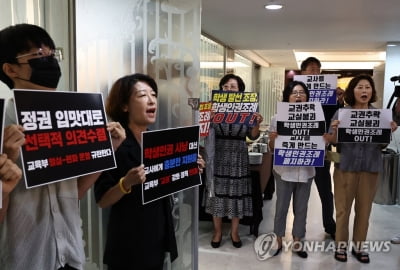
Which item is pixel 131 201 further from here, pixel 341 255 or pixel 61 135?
pixel 341 255

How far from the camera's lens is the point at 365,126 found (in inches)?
106

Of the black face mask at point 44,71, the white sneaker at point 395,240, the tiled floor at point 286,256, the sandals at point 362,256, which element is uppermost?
the black face mask at point 44,71

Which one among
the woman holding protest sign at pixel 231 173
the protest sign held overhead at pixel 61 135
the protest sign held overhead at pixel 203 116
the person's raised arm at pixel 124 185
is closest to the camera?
the protest sign held overhead at pixel 61 135

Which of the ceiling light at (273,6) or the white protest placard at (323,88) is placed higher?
the ceiling light at (273,6)

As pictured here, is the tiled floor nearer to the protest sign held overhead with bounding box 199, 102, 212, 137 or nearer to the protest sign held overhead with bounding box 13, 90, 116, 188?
the protest sign held overhead with bounding box 199, 102, 212, 137

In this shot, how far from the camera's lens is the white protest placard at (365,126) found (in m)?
2.69

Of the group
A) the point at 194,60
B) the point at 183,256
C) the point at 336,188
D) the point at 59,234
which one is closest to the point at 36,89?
the point at 59,234

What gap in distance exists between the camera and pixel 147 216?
150 centimetres

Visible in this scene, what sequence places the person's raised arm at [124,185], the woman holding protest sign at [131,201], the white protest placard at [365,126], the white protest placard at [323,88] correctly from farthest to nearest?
the white protest placard at [323,88]
the white protest placard at [365,126]
the woman holding protest sign at [131,201]
the person's raised arm at [124,185]

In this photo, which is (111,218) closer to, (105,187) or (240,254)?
(105,187)

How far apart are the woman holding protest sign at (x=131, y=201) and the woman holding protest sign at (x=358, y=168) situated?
1.73 metres

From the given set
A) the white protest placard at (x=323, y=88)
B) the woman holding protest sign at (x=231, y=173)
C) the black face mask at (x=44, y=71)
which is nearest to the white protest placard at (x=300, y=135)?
the woman holding protest sign at (x=231, y=173)

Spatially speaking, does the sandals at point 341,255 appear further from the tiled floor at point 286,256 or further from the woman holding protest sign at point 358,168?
the woman holding protest sign at point 358,168

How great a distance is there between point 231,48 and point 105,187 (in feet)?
19.9
